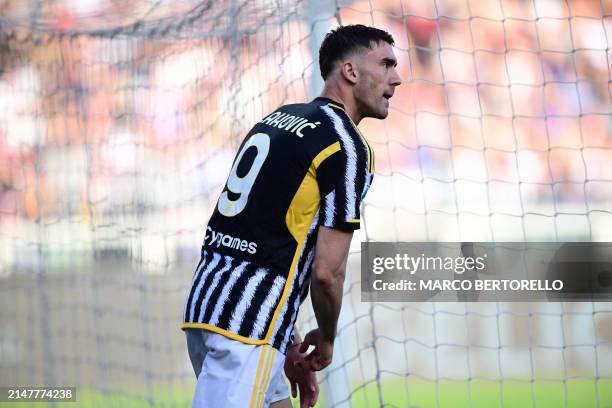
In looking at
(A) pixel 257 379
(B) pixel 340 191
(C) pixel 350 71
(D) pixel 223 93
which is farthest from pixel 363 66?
(D) pixel 223 93

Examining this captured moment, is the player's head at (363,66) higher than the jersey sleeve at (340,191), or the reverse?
the player's head at (363,66)

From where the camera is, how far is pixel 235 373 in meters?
2.15

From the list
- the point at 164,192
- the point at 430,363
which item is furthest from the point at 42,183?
the point at 430,363

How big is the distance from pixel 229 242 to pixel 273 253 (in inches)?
4.5

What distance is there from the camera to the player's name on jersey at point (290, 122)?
227cm

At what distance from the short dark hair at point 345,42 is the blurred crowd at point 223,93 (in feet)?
5.21

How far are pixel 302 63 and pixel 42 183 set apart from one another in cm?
142

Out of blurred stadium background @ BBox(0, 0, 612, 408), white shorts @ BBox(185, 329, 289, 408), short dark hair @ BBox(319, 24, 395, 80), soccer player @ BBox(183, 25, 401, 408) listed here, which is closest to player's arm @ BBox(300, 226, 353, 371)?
soccer player @ BBox(183, 25, 401, 408)

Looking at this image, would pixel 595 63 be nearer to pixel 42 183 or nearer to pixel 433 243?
pixel 433 243

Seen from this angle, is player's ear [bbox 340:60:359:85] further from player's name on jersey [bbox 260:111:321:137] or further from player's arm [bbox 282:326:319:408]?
player's arm [bbox 282:326:319:408]

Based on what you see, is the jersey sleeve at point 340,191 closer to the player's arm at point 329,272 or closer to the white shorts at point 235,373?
the player's arm at point 329,272

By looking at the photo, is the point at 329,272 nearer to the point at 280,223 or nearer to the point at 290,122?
the point at 280,223

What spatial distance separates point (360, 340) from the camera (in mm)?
4559

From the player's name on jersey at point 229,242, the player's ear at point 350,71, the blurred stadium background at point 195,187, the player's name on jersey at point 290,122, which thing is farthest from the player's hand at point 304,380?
the blurred stadium background at point 195,187
